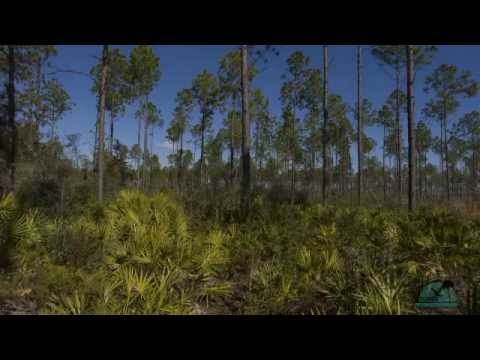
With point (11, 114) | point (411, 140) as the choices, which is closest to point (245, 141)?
point (411, 140)

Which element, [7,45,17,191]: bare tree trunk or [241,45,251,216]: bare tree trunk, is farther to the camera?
[7,45,17,191]: bare tree trunk

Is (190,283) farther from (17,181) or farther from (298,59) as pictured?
(298,59)

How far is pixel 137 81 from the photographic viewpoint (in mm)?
20750

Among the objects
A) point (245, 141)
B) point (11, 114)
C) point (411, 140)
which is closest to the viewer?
point (245, 141)

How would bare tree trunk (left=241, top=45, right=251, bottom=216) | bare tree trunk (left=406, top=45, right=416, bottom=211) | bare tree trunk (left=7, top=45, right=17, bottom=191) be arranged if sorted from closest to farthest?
bare tree trunk (left=241, top=45, right=251, bottom=216), bare tree trunk (left=406, top=45, right=416, bottom=211), bare tree trunk (left=7, top=45, right=17, bottom=191)

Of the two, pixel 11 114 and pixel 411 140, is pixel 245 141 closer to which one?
pixel 411 140

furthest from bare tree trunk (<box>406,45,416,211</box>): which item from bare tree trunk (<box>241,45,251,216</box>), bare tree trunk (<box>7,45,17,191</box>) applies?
bare tree trunk (<box>7,45,17,191</box>)

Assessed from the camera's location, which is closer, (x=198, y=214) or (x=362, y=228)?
(x=362, y=228)

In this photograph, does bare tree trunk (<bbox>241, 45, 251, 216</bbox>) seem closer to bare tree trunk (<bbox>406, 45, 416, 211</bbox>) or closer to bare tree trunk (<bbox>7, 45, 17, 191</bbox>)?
bare tree trunk (<bbox>406, 45, 416, 211</bbox>)

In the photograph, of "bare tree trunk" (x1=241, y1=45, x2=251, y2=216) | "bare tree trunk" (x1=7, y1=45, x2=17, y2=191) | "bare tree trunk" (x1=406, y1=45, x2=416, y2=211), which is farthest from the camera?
"bare tree trunk" (x1=7, y1=45, x2=17, y2=191)
